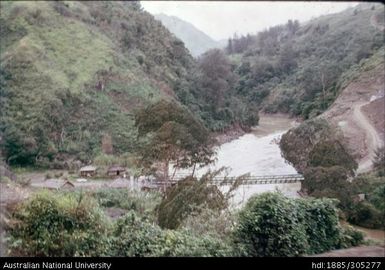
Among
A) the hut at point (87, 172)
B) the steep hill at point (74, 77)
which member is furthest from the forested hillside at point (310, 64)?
the hut at point (87, 172)

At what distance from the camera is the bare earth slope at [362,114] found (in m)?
14.3

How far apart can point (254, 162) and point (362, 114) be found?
16.2 feet

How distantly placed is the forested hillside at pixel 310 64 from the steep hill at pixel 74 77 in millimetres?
5334

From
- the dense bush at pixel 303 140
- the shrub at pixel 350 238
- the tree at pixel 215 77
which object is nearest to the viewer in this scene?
the shrub at pixel 350 238

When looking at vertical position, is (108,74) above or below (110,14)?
below

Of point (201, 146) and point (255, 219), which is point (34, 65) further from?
point (255, 219)

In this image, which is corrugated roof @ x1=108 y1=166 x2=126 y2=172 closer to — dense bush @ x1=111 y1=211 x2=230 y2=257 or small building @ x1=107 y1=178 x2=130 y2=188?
small building @ x1=107 y1=178 x2=130 y2=188

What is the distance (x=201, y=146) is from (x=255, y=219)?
7145 mm

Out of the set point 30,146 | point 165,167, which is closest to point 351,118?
point 165,167

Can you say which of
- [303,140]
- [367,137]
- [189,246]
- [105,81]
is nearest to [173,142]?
[303,140]

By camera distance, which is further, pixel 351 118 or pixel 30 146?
pixel 351 118

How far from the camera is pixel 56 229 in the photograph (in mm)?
4719

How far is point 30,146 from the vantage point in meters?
14.0

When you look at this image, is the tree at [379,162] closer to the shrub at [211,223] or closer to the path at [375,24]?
the shrub at [211,223]
